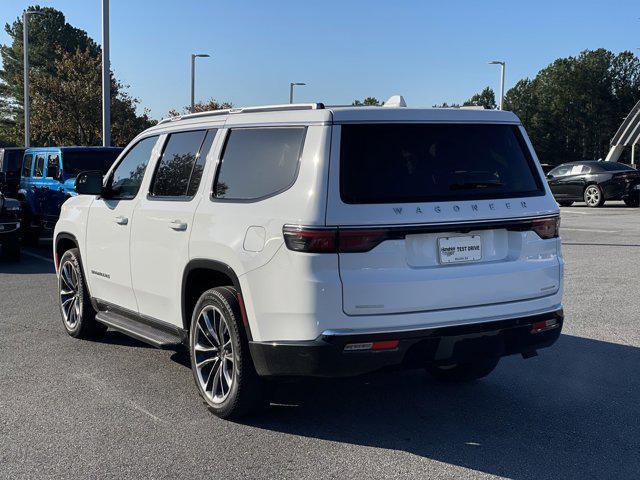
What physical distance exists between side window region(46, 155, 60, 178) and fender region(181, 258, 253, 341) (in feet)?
32.3

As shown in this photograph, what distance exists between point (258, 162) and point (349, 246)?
92cm

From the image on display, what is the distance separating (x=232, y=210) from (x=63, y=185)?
10.0m

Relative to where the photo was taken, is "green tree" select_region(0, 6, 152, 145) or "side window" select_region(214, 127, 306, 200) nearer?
"side window" select_region(214, 127, 306, 200)

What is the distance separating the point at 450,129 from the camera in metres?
4.44

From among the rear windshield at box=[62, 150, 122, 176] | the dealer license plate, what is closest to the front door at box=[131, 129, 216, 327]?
the dealer license plate

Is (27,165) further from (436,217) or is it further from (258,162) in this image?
(436,217)

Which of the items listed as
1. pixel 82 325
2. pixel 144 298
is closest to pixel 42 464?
pixel 144 298

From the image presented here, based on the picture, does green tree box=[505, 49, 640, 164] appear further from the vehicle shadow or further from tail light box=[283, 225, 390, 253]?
tail light box=[283, 225, 390, 253]

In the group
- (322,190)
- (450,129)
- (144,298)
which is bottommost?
(144,298)

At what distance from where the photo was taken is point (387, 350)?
13.1 ft

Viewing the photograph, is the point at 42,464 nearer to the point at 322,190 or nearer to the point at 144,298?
the point at 144,298

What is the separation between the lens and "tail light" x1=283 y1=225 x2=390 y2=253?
392 cm

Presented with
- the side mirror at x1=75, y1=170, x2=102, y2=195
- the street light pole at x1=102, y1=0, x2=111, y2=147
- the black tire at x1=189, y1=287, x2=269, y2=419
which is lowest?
the black tire at x1=189, y1=287, x2=269, y2=419

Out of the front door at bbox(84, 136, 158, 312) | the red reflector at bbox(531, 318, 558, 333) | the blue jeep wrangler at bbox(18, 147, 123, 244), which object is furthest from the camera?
the blue jeep wrangler at bbox(18, 147, 123, 244)
